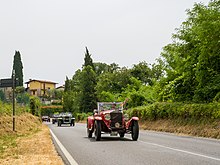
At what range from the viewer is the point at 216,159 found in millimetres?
9711

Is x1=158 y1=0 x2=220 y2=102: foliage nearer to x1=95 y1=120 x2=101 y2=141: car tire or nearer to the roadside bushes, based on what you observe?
the roadside bushes

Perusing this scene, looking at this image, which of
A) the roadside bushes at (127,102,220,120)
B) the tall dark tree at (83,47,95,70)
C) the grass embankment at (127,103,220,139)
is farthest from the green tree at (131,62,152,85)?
the grass embankment at (127,103,220,139)

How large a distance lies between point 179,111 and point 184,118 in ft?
2.21

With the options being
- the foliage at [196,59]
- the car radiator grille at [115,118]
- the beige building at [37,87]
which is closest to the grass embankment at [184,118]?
the foliage at [196,59]

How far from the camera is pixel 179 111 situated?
78.6 ft

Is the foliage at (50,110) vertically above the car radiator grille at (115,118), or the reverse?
the foliage at (50,110)

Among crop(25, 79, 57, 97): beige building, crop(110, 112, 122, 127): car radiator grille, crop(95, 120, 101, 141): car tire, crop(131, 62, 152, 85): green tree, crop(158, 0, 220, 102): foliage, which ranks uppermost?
crop(25, 79, 57, 97): beige building

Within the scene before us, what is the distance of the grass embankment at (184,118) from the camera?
19427mm

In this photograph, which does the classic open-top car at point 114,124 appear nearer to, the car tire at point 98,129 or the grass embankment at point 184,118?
the car tire at point 98,129

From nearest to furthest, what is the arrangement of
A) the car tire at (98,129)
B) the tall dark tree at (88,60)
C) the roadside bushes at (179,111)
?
the car tire at (98,129), the roadside bushes at (179,111), the tall dark tree at (88,60)

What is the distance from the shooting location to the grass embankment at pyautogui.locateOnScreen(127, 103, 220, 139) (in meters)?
19.4

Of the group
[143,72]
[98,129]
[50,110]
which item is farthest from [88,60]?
[98,129]

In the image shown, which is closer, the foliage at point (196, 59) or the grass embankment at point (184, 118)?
the grass embankment at point (184, 118)

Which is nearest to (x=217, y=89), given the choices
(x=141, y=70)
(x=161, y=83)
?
(x=161, y=83)
